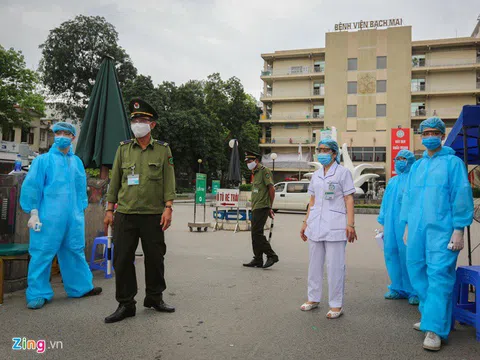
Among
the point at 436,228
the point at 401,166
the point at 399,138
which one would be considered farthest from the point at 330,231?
the point at 399,138

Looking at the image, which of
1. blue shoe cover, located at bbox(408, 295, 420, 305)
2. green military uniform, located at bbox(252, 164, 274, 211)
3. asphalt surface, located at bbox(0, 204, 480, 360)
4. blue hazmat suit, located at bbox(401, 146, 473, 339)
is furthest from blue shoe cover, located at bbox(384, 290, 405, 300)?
green military uniform, located at bbox(252, 164, 274, 211)

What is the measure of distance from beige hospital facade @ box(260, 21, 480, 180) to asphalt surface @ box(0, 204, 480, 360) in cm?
4118

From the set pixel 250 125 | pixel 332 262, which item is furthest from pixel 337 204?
pixel 250 125

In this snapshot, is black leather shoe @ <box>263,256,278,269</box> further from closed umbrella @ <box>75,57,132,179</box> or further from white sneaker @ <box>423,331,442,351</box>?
white sneaker @ <box>423,331,442,351</box>

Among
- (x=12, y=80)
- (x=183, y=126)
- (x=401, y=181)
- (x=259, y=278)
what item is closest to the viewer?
(x=401, y=181)

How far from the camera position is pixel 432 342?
340cm

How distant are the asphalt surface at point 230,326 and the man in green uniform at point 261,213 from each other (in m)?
0.75

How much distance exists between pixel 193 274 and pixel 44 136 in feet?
182

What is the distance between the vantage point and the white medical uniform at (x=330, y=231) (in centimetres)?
436

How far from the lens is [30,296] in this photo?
4445mm

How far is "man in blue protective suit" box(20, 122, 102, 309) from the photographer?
448cm

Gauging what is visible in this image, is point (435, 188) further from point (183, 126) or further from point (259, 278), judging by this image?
point (183, 126)

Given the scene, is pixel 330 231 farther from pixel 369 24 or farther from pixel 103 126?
pixel 369 24

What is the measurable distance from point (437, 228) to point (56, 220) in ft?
12.4
